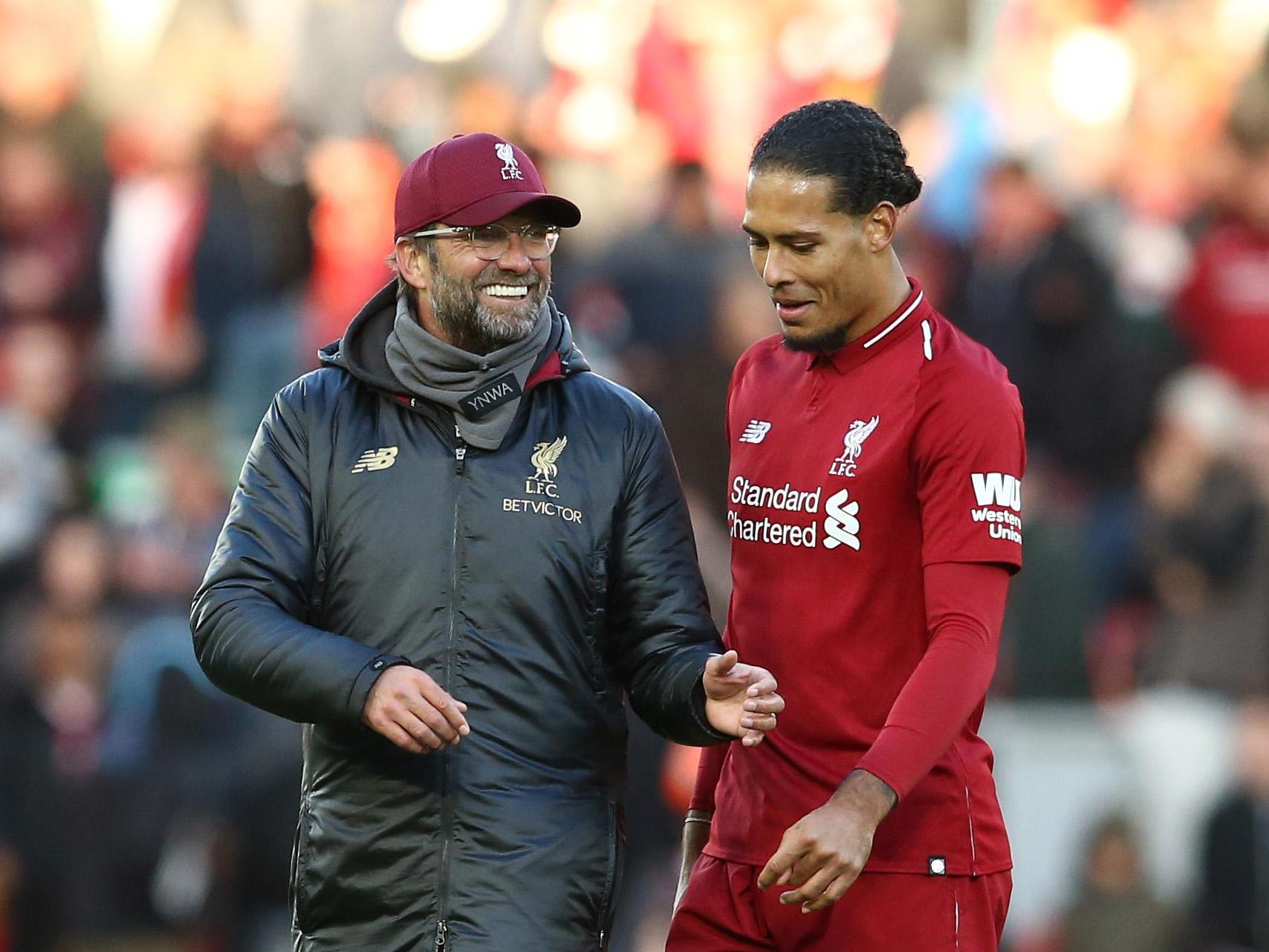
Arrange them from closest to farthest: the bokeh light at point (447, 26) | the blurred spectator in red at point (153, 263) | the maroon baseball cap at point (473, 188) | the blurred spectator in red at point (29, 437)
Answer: the maroon baseball cap at point (473, 188) → the blurred spectator in red at point (29, 437) → the blurred spectator in red at point (153, 263) → the bokeh light at point (447, 26)

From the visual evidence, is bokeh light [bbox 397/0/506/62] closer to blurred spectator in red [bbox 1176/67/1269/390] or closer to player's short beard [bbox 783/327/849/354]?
blurred spectator in red [bbox 1176/67/1269/390]

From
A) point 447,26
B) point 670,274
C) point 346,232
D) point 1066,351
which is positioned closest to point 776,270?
point 1066,351

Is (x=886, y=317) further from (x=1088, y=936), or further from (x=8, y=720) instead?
(x=8, y=720)

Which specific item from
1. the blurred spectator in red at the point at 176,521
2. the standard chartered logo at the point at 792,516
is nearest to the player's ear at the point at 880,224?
the standard chartered logo at the point at 792,516

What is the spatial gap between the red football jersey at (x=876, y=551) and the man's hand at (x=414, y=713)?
2.31 feet

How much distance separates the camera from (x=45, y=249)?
11.0m

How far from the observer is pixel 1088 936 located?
9195 millimetres

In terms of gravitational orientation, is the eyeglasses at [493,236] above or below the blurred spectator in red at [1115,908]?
above

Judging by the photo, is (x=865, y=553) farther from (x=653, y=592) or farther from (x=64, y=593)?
(x=64, y=593)

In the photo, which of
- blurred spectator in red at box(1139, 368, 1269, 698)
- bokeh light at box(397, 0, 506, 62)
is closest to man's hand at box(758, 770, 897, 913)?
blurred spectator in red at box(1139, 368, 1269, 698)

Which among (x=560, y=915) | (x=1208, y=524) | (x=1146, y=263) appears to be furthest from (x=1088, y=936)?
(x=560, y=915)

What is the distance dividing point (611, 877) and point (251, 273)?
683 cm

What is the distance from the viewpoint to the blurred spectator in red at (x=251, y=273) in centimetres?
1059

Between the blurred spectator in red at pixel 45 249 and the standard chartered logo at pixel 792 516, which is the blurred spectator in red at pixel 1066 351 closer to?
the blurred spectator in red at pixel 45 249
